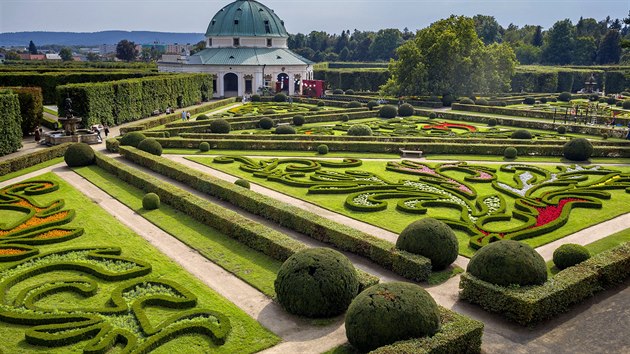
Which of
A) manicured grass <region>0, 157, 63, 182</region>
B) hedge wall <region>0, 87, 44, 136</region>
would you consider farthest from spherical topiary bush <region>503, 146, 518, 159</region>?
hedge wall <region>0, 87, 44, 136</region>

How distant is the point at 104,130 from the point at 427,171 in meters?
29.4

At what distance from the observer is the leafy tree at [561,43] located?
5192 inches

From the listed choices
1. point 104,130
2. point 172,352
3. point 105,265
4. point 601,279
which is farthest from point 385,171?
point 104,130

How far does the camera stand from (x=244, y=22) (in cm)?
9819

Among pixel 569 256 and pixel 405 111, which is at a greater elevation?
pixel 405 111

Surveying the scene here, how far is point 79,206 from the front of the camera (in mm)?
24969

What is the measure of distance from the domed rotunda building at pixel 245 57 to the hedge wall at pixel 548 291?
251 ft

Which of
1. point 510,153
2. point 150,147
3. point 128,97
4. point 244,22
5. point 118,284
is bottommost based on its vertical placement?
point 118,284

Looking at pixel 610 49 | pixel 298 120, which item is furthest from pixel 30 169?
pixel 610 49

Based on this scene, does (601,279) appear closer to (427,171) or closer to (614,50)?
(427,171)

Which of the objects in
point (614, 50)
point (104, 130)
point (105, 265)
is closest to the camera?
point (105, 265)

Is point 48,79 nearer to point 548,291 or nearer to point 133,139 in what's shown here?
point 133,139

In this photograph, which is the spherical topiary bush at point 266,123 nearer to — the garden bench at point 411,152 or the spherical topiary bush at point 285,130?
the spherical topiary bush at point 285,130

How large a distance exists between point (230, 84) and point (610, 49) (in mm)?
97654
